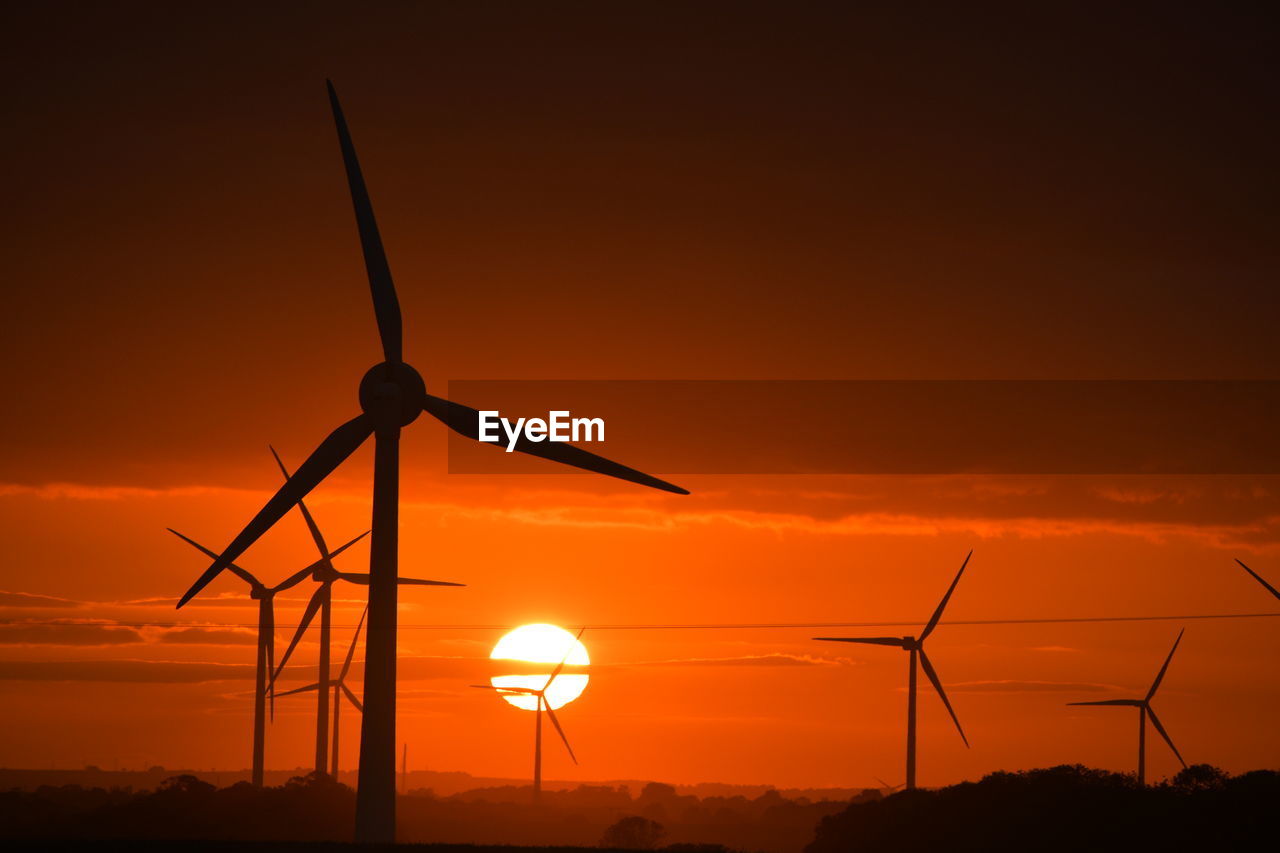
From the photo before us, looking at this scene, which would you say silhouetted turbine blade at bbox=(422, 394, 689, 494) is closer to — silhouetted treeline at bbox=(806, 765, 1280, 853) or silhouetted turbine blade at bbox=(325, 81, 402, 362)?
silhouetted turbine blade at bbox=(325, 81, 402, 362)

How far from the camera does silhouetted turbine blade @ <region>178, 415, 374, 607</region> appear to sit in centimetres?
8519

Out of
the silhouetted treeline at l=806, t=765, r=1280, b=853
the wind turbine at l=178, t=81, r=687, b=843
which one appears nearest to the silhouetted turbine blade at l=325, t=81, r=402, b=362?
the wind turbine at l=178, t=81, r=687, b=843

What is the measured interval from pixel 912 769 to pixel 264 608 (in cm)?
6515

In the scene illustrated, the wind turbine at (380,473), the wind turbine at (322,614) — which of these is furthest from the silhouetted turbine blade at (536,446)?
the wind turbine at (322,614)

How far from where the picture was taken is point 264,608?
164 meters

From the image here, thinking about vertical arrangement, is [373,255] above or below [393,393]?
above

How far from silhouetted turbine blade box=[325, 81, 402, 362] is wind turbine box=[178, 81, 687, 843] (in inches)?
2.3

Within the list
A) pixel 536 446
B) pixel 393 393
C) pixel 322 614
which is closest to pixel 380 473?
pixel 393 393

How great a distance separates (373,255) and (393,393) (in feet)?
42.6

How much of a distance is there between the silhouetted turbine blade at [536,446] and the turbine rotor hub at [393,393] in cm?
162

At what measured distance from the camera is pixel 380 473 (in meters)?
84.6

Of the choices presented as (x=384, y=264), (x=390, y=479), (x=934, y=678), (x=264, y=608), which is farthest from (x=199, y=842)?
(x=934, y=678)

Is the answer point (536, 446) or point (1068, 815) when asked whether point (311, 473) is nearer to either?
point (536, 446)

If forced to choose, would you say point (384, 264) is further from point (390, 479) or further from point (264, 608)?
point (264, 608)
